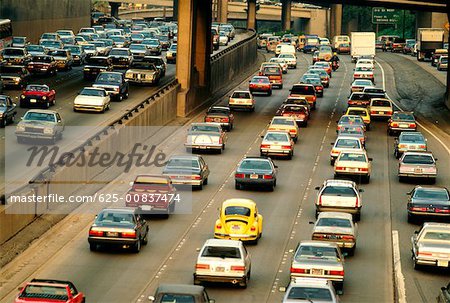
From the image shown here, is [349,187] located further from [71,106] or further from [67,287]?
[71,106]

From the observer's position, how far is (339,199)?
4325 centimetres

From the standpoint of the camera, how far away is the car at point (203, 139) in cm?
5872

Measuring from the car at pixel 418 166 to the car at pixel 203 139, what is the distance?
1046 cm

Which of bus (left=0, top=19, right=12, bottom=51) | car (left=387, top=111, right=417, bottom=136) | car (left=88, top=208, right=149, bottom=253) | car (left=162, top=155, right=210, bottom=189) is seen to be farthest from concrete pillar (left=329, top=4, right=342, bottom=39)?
car (left=88, top=208, right=149, bottom=253)

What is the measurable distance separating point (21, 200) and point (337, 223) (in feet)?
33.8

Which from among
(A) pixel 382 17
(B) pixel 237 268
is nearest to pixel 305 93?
(B) pixel 237 268

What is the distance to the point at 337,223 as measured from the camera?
123 feet

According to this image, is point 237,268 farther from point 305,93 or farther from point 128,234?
point 305,93

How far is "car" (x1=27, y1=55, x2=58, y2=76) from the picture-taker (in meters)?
82.8

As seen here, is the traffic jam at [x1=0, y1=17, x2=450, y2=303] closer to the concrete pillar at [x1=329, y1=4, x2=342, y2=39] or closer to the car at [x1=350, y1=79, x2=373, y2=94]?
the car at [x1=350, y1=79, x2=373, y2=94]

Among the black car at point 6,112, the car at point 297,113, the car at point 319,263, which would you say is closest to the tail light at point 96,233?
the car at point 319,263

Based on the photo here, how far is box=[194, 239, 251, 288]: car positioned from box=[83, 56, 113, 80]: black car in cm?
5096

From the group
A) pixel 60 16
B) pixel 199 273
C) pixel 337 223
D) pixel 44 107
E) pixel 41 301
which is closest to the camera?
pixel 41 301

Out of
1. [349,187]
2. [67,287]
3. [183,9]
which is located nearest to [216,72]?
[183,9]
